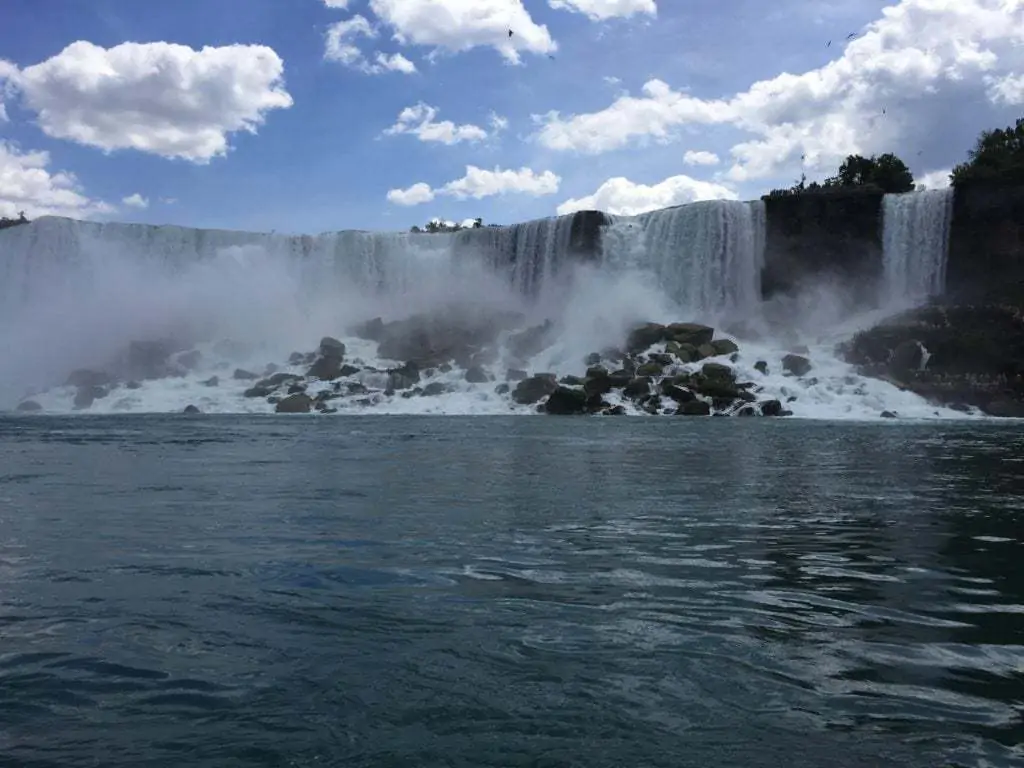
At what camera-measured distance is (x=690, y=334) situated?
33.9m

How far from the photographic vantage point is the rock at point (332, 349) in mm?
35312

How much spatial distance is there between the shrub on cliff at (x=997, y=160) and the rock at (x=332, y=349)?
84.1 feet

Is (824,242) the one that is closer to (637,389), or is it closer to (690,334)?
(690,334)

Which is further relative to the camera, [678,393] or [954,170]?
[954,170]

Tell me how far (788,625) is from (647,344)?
1175 inches

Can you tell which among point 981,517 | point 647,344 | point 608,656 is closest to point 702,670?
point 608,656

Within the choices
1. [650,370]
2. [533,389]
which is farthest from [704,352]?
[533,389]

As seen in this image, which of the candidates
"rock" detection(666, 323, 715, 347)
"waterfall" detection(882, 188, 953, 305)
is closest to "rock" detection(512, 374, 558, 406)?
"rock" detection(666, 323, 715, 347)

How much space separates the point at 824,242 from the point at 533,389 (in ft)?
56.5

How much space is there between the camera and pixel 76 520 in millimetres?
7699

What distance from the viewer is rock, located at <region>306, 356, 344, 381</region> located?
1320 inches

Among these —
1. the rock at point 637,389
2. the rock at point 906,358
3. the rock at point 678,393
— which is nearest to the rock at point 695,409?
the rock at point 678,393

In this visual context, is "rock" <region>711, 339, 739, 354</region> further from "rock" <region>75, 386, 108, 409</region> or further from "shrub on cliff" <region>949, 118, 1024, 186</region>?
"rock" <region>75, 386, 108, 409</region>

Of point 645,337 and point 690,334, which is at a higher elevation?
point 690,334
